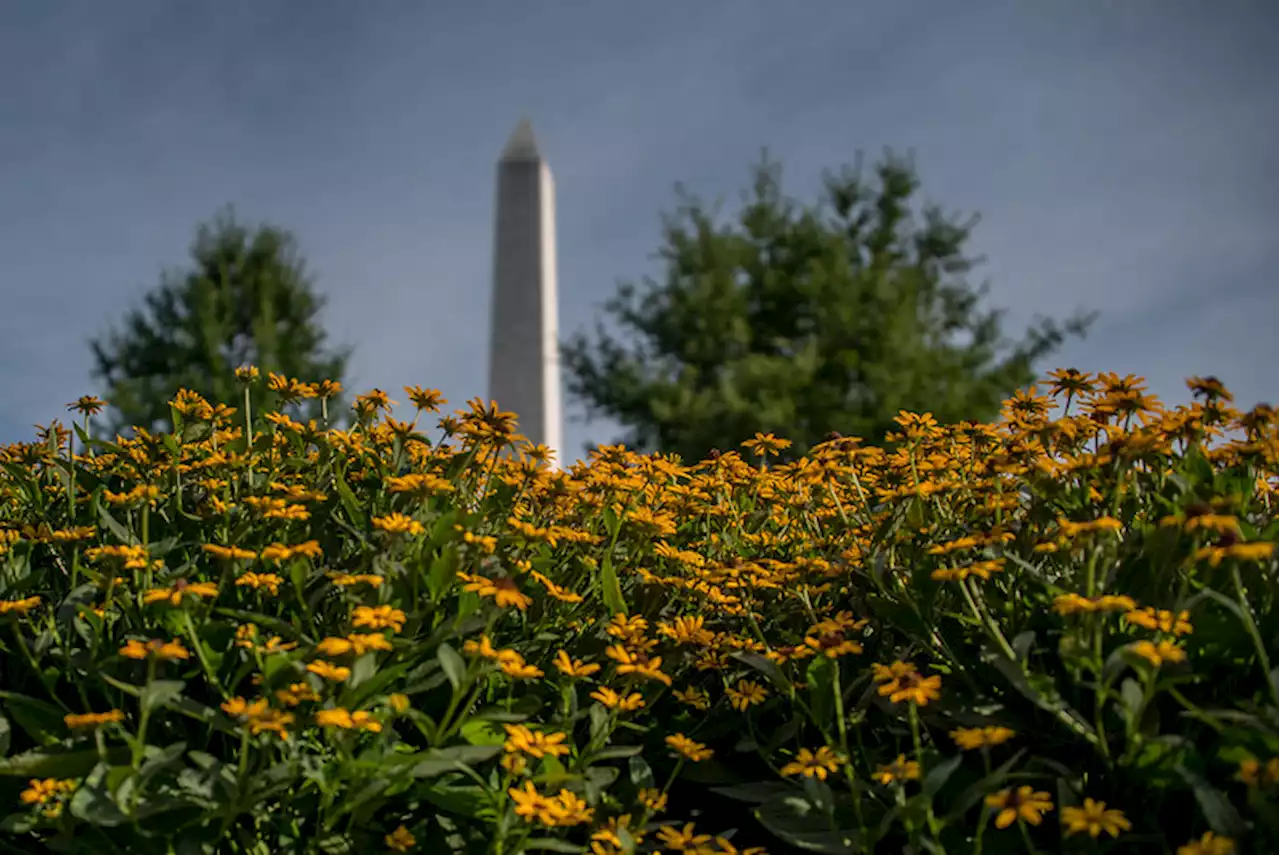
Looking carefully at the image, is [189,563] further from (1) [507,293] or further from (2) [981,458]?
(1) [507,293]

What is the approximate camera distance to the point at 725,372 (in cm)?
1830

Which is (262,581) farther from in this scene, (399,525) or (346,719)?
(346,719)

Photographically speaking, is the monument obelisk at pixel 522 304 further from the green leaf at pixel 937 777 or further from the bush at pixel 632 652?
the green leaf at pixel 937 777

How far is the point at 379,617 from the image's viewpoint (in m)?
1.89

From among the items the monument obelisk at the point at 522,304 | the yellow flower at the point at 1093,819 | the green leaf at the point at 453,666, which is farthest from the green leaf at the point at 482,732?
the monument obelisk at the point at 522,304

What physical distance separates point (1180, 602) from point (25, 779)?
2.10 meters

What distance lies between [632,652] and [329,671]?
1.92 feet

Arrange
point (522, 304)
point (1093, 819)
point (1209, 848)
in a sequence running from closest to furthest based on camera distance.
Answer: point (1209, 848) < point (1093, 819) < point (522, 304)

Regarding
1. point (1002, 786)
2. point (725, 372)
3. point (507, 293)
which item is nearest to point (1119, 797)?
point (1002, 786)

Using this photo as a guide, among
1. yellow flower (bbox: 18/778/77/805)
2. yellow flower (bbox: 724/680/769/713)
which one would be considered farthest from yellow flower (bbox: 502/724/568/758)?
yellow flower (bbox: 18/778/77/805)

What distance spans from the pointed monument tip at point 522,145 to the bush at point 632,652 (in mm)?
13629

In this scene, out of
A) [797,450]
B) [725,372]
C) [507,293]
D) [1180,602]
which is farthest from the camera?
Result: [725,372]

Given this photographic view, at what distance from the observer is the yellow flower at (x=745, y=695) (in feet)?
7.14

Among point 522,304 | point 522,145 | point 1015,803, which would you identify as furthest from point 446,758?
point 522,145
